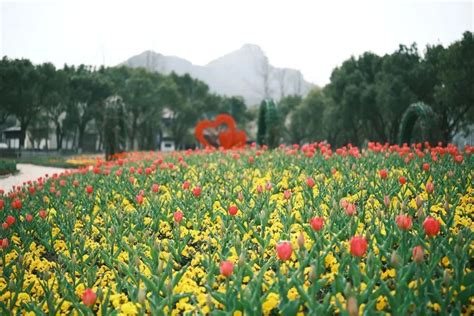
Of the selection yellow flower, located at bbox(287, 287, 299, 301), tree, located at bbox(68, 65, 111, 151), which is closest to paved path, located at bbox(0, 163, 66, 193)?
yellow flower, located at bbox(287, 287, 299, 301)

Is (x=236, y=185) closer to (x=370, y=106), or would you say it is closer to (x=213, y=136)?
(x=213, y=136)

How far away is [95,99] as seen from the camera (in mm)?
42719

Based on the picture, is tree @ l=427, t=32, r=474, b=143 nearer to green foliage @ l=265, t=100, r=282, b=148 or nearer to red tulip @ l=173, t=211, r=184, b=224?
green foliage @ l=265, t=100, r=282, b=148

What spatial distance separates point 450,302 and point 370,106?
103ft

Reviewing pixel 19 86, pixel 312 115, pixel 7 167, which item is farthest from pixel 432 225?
pixel 312 115

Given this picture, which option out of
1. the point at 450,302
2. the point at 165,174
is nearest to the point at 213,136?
the point at 165,174

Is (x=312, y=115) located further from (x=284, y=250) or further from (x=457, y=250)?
(x=284, y=250)

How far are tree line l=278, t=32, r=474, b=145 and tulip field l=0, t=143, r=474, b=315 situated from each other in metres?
15.8

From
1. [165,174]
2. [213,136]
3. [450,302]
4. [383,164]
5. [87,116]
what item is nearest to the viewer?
[450,302]

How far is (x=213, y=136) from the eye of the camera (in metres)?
30.8

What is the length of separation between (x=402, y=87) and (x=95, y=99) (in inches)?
1214

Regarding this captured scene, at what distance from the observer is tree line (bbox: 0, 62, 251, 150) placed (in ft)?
86.2

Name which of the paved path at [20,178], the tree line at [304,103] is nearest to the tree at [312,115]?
the tree line at [304,103]

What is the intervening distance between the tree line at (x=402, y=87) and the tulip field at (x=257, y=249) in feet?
52.0
